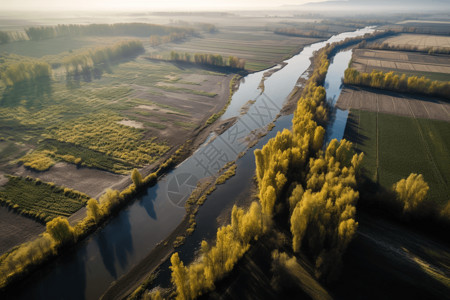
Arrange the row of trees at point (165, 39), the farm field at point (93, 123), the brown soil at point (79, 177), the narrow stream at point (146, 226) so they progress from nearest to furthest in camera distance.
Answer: the narrow stream at point (146, 226)
the brown soil at point (79, 177)
the farm field at point (93, 123)
the row of trees at point (165, 39)

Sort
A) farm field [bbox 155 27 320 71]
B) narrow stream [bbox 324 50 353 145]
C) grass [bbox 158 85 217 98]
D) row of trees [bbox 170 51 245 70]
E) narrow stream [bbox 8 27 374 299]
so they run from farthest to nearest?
farm field [bbox 155 27 320 71], row of trees [bbox 170 51 245 70], grass [bbox 158 85 217 98], narrow stream [bbox 324 50 353 145], narrow stream [bbox 8 27 374 299]

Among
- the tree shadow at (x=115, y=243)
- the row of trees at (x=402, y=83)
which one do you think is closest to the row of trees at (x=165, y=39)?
the row of trees at (x=402, y=83)

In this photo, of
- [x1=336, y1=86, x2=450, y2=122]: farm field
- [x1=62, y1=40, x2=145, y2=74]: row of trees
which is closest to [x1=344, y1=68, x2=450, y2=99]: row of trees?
[x1=336, y1=86, x2=450, y2=122]: farm field

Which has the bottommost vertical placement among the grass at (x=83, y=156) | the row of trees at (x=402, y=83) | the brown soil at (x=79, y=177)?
the brown soil at (x=79, y=177)

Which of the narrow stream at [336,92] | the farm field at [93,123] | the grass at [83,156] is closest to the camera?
the farm field at [93,123]

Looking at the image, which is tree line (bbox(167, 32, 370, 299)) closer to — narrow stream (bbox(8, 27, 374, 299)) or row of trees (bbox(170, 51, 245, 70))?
narrow stream (bbox(8, 27, 374, 299))

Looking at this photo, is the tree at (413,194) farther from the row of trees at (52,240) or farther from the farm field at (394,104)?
the row of trees at (52,240)

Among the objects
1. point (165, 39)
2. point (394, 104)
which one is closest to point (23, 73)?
point (165, 39)

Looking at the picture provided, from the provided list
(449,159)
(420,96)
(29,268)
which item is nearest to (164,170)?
(29,268)
